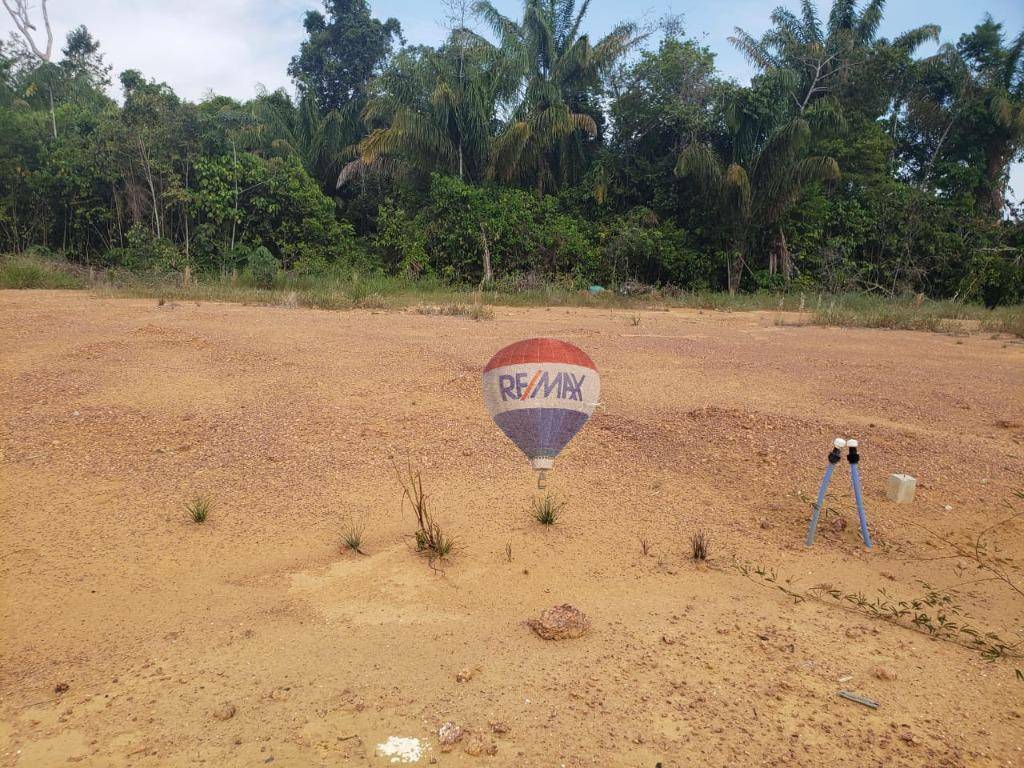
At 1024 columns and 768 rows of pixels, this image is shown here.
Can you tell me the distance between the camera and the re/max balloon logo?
2.28m

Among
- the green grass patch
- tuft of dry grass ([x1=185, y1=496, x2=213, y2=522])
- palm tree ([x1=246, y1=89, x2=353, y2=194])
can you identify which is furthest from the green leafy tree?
tuft of dry grass ([x1=185, y1=496, x2=213, y2=522])

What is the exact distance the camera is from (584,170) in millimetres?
17781

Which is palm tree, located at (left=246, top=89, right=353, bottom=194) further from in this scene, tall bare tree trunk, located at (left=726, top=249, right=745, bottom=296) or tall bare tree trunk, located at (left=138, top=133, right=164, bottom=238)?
tall bare tree trunk, located at (left=726, top=249, right=745, bottom=296)

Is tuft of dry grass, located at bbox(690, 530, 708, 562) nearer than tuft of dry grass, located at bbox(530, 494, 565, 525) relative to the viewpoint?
Yes

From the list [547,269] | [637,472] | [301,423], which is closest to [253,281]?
[547,269]

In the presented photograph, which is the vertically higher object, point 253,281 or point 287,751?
point 253,281

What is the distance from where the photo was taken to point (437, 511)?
3.89 metres

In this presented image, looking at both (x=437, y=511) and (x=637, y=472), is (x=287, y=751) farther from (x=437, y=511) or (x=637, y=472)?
(x=637, y=472)

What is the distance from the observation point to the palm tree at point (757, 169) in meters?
14.8

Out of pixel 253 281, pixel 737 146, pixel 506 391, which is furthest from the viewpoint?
pixel 737 146

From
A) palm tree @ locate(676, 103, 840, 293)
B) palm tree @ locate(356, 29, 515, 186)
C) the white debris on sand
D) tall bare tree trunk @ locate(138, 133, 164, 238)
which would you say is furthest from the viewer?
palm tree @ locate(356, 29, 515, 186)

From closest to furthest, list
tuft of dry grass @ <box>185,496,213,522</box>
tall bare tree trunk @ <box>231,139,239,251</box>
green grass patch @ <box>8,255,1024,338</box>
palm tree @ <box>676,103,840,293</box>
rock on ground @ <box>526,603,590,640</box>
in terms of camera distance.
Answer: rock on ground @ <box>526,603,590,640</box>
tuft of dry grass @ <box>185,496,213,522</box>
green grass patch @ <box>8,255,1024,338</box>
palm tree @ <box>676,103,840,293</box>
tall bare tree trunk @ <box>231,139,239,251</box>

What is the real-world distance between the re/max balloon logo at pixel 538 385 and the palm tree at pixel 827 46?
16.1 meters

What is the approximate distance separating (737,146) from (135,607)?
15.0 m
